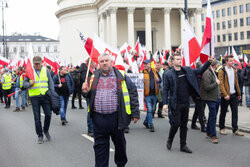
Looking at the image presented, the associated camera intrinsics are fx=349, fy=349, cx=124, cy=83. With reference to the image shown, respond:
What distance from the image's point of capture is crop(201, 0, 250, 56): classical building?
73.3 metres

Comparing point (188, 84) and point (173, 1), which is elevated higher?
point (173, 1)

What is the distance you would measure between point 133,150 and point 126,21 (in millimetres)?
44576

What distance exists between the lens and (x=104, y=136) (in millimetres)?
5164

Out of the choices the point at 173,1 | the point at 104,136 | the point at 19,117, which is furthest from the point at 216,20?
the point at 104,136

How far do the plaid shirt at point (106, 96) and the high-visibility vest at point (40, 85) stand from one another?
3.31 m

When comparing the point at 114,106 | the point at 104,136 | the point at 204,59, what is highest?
the point at 204,59

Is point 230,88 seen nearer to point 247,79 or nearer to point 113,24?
point 247,79

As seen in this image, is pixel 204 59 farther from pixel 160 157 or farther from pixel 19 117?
pixel 19 117

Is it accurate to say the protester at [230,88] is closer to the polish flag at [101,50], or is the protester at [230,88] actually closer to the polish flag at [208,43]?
the polish flag at [208,43]

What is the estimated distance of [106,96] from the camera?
501 cm

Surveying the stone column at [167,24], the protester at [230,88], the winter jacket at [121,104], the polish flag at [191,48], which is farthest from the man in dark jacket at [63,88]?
the stone column at [167,24]

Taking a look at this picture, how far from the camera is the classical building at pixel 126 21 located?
151 ft

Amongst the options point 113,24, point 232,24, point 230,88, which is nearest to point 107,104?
point 230,88

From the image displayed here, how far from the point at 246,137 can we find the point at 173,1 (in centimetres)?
4071
